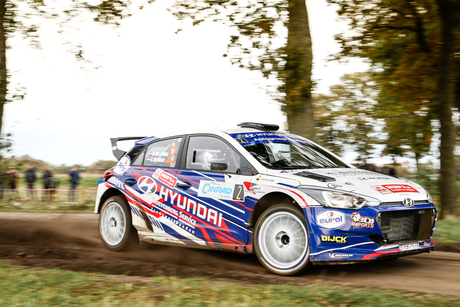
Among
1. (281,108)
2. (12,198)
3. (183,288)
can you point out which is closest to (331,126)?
(12,198)

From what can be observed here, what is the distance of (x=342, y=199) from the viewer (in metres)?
5.23

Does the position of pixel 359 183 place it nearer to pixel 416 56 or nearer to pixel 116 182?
pixel 116 182

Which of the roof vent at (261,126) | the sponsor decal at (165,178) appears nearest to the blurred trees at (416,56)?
the roof vent at (261,126)

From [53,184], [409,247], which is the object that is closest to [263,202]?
[409,247]

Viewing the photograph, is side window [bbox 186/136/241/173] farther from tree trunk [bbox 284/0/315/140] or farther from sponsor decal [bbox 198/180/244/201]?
tree trunk [bbox 284/0/315/140]

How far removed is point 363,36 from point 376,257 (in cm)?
949

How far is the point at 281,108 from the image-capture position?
975 centimetres

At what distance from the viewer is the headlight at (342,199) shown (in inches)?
204

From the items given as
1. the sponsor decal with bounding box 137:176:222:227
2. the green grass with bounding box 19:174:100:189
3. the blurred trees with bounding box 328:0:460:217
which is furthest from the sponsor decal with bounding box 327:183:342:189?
the green grass with bounding box 19:174:100:189

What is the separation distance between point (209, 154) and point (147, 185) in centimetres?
116

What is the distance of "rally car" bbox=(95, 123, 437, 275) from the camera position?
17.2 ft

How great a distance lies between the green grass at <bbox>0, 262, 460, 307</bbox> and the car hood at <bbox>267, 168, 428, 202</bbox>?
1170mm

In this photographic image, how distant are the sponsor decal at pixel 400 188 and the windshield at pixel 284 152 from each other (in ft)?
3.41

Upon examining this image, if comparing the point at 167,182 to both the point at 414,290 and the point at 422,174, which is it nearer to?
the point at 414,290
